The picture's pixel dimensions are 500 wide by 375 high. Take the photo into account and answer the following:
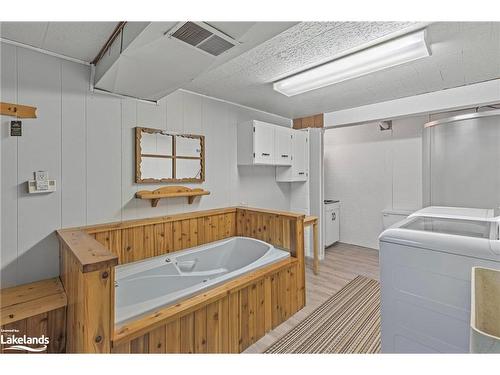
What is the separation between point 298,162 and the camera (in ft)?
11.7

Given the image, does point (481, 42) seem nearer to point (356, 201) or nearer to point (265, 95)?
point (265, 95)

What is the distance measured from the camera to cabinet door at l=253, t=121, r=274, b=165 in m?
2.93

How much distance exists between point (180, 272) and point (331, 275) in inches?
77.4

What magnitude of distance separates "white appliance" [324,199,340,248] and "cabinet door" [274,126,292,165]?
1.23 metres

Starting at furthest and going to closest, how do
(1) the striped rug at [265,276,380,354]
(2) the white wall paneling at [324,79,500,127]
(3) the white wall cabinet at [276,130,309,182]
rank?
(3) the white wall cabinet at [276,130,309,182] → (2) the white wall paneling at [324,79,500,127] → (1) the striped rug at [265,276,380,354]

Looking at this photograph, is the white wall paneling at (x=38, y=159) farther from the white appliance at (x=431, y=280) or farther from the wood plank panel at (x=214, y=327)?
the white appliance at (x=431, y=280)

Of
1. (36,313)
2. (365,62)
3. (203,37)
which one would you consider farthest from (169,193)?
(365,62)

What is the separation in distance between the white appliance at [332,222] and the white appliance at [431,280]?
2816 millimetres

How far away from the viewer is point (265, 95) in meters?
2.74

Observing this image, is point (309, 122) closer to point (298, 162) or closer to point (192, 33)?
point (298, 162)

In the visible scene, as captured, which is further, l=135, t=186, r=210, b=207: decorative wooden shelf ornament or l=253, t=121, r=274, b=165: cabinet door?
l=253, t=121, r=274, b=165: cabinet door

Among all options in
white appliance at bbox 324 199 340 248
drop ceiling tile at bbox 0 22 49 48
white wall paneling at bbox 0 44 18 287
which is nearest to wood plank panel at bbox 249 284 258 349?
white wall paneling at bbox 0 44 18 287

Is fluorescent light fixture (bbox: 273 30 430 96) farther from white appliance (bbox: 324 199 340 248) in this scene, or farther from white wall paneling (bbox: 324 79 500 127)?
white appliance (bbox: 324 199 340 248)
